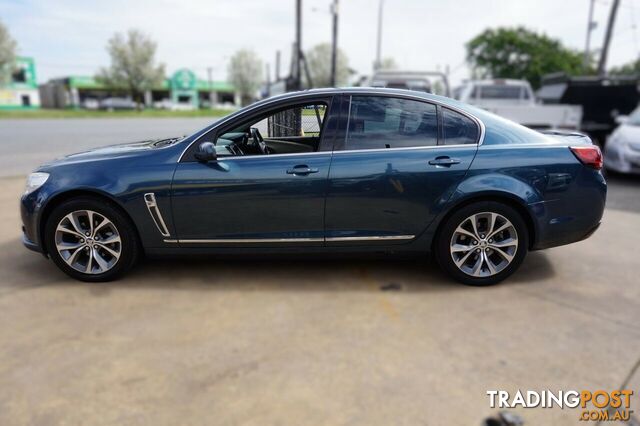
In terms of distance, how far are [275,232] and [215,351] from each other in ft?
3.55

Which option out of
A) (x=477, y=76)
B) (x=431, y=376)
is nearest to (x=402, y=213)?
(x=431, y=376)

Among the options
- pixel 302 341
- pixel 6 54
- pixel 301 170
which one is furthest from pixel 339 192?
pixel 6 54

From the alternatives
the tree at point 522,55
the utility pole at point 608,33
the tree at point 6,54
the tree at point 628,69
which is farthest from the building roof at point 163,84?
the tree at point 628,69

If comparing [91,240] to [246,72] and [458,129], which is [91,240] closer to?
[458,129]

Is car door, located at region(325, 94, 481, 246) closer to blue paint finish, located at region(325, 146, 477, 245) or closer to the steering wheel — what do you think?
blue paint finish, located at region(325, 146, 477, 245)

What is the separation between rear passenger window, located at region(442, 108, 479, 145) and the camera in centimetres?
355

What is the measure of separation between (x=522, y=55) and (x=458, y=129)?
45.6m

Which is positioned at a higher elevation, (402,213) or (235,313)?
(402,213)

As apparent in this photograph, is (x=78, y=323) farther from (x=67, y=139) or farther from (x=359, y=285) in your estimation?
(x=67, y=139)

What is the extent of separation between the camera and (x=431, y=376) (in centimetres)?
252

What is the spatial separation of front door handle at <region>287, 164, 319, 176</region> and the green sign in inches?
2852

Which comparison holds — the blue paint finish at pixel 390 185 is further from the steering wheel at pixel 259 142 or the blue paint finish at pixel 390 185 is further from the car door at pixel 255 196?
the steering wheel at pixel 259 142

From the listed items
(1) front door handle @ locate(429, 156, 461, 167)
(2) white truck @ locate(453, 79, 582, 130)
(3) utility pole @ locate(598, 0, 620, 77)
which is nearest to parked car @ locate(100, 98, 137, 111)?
(3) utility pole @ locate(598, 0, 620, 77)

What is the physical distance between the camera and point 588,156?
3.53 m
